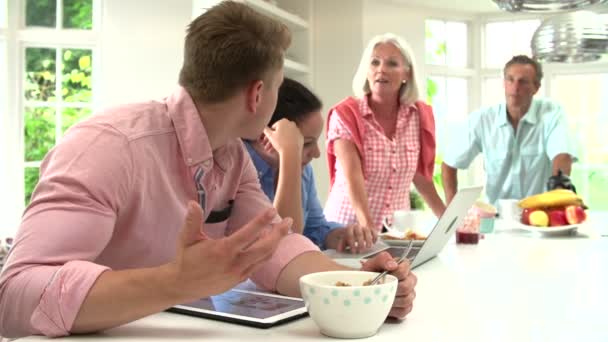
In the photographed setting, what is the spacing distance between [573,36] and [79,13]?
3.07 metres

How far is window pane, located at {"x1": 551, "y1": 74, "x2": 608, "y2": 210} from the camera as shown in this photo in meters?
6.33

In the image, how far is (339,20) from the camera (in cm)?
550

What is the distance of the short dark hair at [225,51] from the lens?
1216 millimetres

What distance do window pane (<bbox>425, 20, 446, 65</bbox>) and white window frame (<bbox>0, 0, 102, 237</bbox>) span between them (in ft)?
9.83

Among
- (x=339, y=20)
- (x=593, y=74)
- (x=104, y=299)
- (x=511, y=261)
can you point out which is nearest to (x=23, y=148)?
(x=339, y=20)

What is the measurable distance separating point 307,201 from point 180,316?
4.38ft

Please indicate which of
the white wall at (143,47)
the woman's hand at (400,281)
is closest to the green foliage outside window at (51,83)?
the white wall at (143,47)

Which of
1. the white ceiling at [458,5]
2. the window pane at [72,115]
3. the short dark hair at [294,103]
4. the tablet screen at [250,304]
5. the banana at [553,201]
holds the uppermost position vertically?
the white ceiling at [458,5]

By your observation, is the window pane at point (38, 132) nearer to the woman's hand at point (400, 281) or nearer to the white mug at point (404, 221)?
the white mug at point (404, 221)

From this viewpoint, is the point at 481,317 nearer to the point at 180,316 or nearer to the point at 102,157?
the point at 180,316

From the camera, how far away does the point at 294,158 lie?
206 cm

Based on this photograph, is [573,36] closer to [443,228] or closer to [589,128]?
[443,228]

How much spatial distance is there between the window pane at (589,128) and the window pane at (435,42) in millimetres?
1065

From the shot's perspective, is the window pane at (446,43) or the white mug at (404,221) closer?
the white mug at (404,221)
